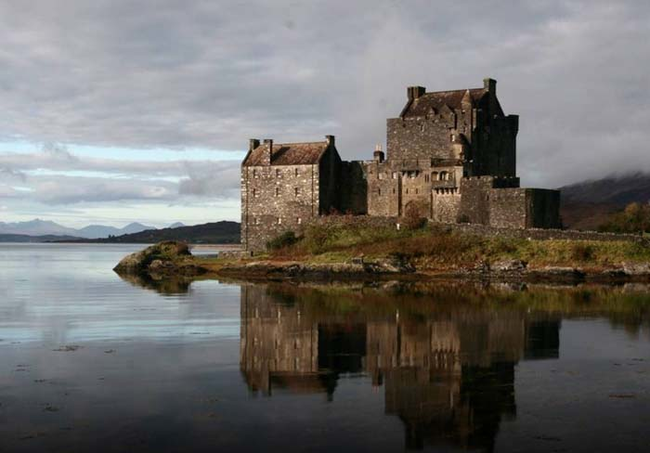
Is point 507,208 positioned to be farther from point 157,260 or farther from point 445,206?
point 157,260

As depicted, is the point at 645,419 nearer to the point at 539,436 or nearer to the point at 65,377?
the point at 539,436

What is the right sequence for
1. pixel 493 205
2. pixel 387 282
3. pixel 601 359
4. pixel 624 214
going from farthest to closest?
pixel 624 214 → pixel 493 205 → pixel 387 282 → pixel 601 359

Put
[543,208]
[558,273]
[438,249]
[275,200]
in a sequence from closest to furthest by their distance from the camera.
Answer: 1. [558,273]
2. [438,249]
3. [543,208]
4. [275,200]

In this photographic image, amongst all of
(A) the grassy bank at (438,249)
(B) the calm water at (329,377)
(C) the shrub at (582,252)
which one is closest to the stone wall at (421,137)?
(A) the grassy bank at (438,249)

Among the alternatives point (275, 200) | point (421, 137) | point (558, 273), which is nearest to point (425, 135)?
point (421, 137)

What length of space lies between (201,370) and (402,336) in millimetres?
8689

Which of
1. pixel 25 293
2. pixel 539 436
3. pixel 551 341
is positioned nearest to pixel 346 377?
pixel 539 436

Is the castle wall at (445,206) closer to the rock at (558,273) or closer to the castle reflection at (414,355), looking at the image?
the rock at (558,273)

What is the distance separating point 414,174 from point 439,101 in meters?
7.75

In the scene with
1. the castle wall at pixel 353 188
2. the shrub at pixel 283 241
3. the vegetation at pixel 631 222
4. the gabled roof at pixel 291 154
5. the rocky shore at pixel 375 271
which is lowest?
the rocky shore at pixel 375 271

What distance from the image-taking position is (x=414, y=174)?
71312 mm

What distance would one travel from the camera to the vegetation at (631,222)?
232ft

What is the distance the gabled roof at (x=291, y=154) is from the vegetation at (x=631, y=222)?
1003 inches

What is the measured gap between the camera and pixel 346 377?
22047 millimetres
